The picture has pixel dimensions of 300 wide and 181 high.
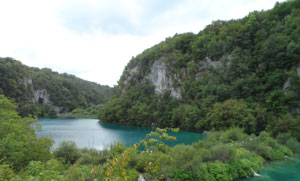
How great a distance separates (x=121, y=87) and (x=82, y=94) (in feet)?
222

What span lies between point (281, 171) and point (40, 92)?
125973mm

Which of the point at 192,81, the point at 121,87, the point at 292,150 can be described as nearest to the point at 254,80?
the point at 192,81

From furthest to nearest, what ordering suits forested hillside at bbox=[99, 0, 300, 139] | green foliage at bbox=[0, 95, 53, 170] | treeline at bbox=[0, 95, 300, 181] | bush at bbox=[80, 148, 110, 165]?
forested hillside at bbox=[99, 0, 300, 139]
bush at bbox=[80, 148, 110, 165]
treeline at bbox=[0, 95, 300, 181]
green foliage at bbox=[0, 95, 53, 170]

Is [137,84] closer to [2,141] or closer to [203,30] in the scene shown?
[203,30]

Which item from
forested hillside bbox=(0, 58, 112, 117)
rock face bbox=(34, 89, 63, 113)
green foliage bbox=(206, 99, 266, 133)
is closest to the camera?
green foliage bbox=(206, 99, 266, 133)

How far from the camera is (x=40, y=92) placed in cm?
11481

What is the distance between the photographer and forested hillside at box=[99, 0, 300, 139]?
35469 millimetres

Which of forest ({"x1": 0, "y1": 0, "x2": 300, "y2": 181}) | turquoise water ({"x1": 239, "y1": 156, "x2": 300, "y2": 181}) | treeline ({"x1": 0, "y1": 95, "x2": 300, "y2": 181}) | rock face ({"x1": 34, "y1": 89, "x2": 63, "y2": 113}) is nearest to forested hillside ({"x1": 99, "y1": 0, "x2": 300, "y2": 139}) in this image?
forest ({"x1": 0, "y1": 0, "x2": 300, "y2": 181})

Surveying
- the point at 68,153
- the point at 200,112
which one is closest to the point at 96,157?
the point at 68,153

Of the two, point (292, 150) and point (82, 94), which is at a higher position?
point (82, 94)

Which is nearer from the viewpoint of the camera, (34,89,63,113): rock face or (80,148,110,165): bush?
(80,148,110,165): bush

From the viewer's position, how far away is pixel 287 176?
1280 cm

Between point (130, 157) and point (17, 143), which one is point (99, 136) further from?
point (17, 143)

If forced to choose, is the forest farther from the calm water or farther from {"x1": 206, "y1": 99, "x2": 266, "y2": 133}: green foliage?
the calm water
